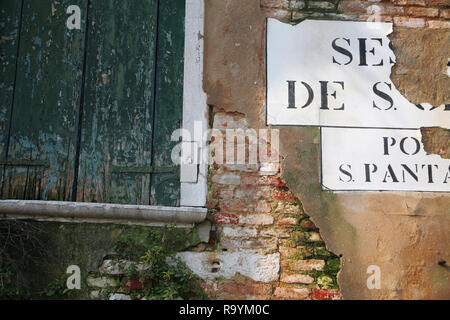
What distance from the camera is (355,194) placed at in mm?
2922

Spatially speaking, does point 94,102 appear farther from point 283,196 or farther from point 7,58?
point 283,196

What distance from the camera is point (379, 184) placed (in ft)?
9.65

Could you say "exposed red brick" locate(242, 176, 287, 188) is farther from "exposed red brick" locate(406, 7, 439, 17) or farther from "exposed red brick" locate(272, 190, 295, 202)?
→ "exposed red brick" locate(406, 7, 439, 17)

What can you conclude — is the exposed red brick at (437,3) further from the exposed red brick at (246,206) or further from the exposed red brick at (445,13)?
the exposed red brick at (246,206)

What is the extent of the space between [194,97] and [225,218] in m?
0.80

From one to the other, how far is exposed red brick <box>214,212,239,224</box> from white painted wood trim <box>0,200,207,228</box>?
11 cm

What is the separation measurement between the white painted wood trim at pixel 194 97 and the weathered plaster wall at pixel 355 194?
0.06 m

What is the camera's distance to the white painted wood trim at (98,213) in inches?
106

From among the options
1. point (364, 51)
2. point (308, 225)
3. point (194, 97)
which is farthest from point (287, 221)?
point (364, 51)

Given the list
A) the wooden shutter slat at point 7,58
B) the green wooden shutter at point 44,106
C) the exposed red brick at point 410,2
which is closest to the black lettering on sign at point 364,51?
the exposed red brick at point 410,2

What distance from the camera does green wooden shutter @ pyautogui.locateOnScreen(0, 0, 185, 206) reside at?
9.63 ft

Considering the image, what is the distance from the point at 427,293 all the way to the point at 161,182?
5.77 feet

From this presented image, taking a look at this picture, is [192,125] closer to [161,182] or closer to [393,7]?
[161,182]
